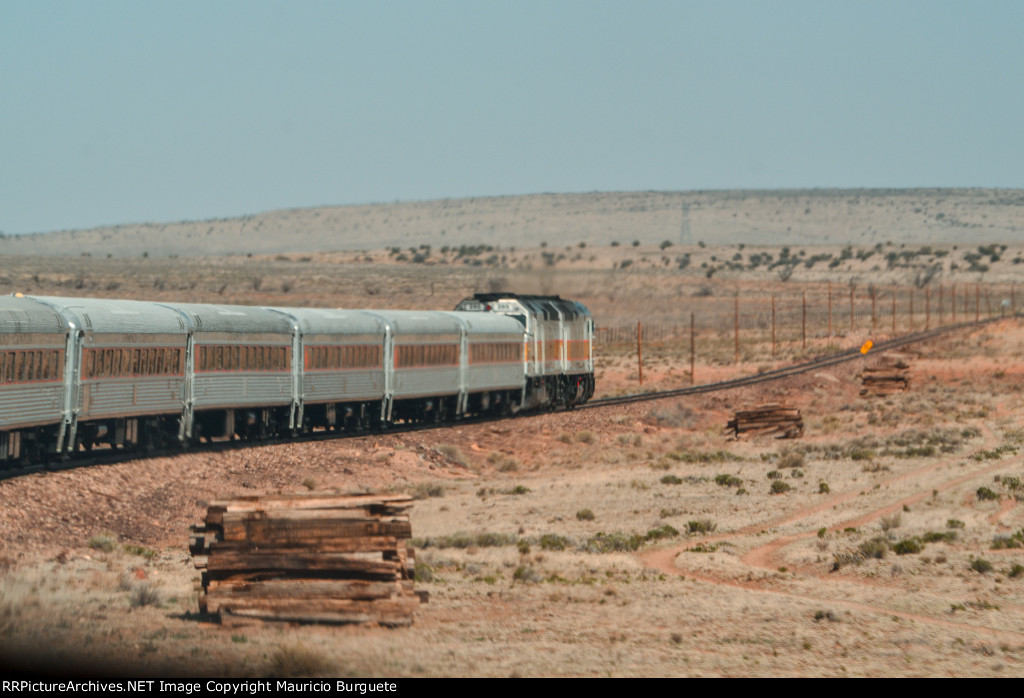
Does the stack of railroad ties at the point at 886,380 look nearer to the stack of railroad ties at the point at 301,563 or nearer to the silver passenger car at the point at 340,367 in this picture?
the silver passenger car at the point at 340,367

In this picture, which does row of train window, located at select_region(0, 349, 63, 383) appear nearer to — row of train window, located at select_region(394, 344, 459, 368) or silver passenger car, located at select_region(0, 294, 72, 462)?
silver passenger car, located at select_region(0, 294, 72, 462)

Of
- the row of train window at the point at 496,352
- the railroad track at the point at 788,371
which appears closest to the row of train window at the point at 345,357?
the row of train window at the point at 496,352

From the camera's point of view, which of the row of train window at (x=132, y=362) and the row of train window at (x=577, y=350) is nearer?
the row of train window at (x=132, y=362)

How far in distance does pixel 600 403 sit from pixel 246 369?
21.0 meters

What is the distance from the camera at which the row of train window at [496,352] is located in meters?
42.5

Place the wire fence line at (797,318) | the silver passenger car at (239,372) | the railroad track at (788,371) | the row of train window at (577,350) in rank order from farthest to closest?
the wire fence line at (797,318)
the railroad track at (788,371)
the row of train window at (577,350)
the silver passenger car at (239,372)

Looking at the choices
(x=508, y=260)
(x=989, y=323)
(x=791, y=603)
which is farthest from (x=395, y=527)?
(x=508, y=260)

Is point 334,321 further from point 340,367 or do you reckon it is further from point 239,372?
point 239,372

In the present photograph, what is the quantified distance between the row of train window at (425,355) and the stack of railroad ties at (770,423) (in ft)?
33.1

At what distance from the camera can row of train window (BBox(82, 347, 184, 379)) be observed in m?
25.5

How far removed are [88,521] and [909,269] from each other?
135 metres

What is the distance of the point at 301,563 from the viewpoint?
14055mm

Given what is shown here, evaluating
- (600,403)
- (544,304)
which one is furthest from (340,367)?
(600,403)
